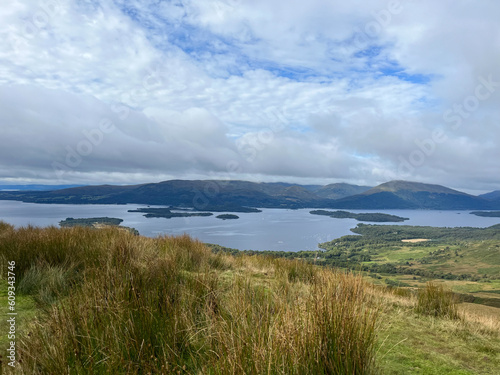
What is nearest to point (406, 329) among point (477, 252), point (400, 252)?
point (400, 252)

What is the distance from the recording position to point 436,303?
18.8 feet

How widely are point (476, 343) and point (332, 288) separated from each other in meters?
3.36

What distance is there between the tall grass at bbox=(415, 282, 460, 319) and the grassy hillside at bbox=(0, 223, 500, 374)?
0.35 m

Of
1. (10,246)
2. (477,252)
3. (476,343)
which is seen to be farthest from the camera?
(477,252)

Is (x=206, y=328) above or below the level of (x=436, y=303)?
above

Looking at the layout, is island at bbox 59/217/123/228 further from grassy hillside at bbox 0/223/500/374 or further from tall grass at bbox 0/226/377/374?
tall grass at bbox 0/226/377/374

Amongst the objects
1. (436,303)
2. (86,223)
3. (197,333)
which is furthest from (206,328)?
(86,223)

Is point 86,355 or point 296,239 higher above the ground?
point 86,355

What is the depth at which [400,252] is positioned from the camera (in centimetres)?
9988

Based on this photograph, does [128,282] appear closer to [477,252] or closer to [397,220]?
[477,252]

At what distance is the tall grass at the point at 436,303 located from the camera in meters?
5.50

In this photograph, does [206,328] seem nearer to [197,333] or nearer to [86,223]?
[197,333]

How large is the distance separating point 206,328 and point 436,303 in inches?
211

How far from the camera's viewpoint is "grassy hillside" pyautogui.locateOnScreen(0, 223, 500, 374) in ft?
6.12
